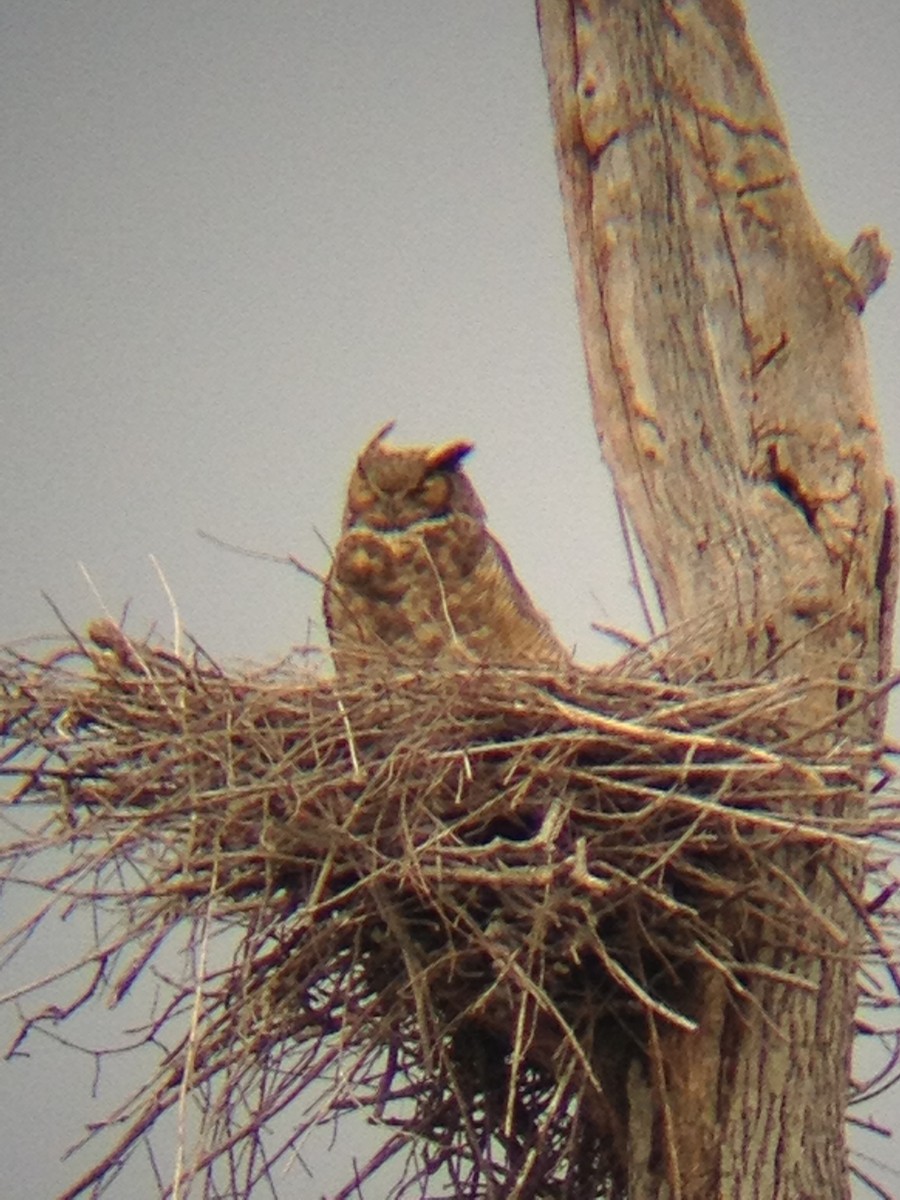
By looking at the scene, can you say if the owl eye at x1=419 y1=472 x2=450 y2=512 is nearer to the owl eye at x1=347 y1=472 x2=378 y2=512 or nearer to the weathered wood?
the owl eye at x1=347 y1=472 x2=378 y2=512

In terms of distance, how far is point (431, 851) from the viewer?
2.01 m

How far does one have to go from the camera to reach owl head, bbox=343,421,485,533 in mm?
2602

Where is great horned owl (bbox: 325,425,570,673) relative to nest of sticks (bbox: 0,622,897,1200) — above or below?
above

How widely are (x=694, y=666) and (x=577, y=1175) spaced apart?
61 centimetres

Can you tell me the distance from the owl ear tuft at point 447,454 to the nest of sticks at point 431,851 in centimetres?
47

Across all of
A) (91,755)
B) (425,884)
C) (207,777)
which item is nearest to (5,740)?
(91,755)

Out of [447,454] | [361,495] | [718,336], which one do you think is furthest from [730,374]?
[361,495]

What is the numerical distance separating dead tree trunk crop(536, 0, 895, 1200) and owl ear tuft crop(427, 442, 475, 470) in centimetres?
18

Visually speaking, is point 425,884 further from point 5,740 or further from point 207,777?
point 5,740

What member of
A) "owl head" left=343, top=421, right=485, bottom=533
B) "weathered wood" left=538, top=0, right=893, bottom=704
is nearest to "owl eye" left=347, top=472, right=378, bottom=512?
"owl head" left=343, top=421, right=485, bottom=533

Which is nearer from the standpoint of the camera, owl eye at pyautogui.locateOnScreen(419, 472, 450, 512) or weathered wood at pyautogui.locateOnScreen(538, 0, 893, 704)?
weathered wood at pyautogui.locateOnScreen(538, 0, 893, 704)

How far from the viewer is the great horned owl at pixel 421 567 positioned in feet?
8.45

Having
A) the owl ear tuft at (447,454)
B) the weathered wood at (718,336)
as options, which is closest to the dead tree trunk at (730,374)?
the weathered wood at (718,336)

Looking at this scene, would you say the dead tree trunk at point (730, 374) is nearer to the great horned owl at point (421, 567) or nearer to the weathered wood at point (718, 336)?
the weathered wood at point (718, 336)
